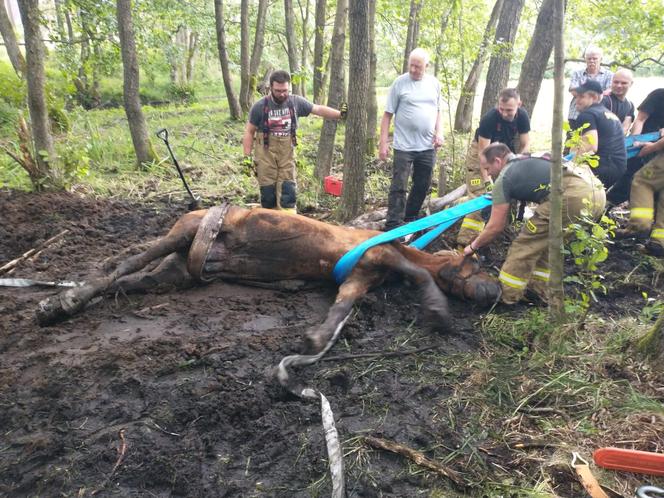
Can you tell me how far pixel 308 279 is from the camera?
487 cm

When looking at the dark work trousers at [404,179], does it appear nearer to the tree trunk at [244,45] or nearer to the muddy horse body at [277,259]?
the muddy horse body at [277,259]

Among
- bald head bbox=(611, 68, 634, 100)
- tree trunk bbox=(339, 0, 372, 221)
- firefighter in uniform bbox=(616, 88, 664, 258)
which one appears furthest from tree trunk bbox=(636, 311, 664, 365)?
bald head bbox=(611, 68, 634, 100)

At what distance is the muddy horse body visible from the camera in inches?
181

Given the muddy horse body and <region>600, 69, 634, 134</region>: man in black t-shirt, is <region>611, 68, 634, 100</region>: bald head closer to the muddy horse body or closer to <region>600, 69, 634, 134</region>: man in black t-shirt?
<region>600, 69, 634, 134</region>: man in black t-shirt

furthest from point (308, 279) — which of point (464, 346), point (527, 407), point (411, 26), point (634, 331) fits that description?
point (411, 26)

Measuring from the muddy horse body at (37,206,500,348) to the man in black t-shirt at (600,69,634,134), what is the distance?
12.2ft

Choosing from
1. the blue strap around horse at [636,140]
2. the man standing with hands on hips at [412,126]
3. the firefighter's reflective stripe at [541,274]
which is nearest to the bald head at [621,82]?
the blue strap around horse at [636,140]

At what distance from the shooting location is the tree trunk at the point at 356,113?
5629mm

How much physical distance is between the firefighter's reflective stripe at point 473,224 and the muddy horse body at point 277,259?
47.6 inches

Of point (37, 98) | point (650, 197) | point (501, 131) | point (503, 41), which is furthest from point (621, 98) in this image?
point (37, 98)

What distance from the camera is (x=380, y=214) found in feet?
21.5

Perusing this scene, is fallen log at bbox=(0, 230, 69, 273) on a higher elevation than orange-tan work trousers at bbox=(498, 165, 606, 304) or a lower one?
lower

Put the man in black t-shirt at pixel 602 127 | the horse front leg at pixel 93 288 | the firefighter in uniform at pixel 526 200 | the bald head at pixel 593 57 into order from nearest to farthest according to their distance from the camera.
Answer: the horse front leg at pixel 93 288
the firefighter in uniform at pixel 526 200
the man in black t-shirt at pixel 602 127
the bald head at pixel 593 57

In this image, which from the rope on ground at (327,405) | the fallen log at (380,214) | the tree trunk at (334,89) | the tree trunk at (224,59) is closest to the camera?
the rope on ground at (327,405)
